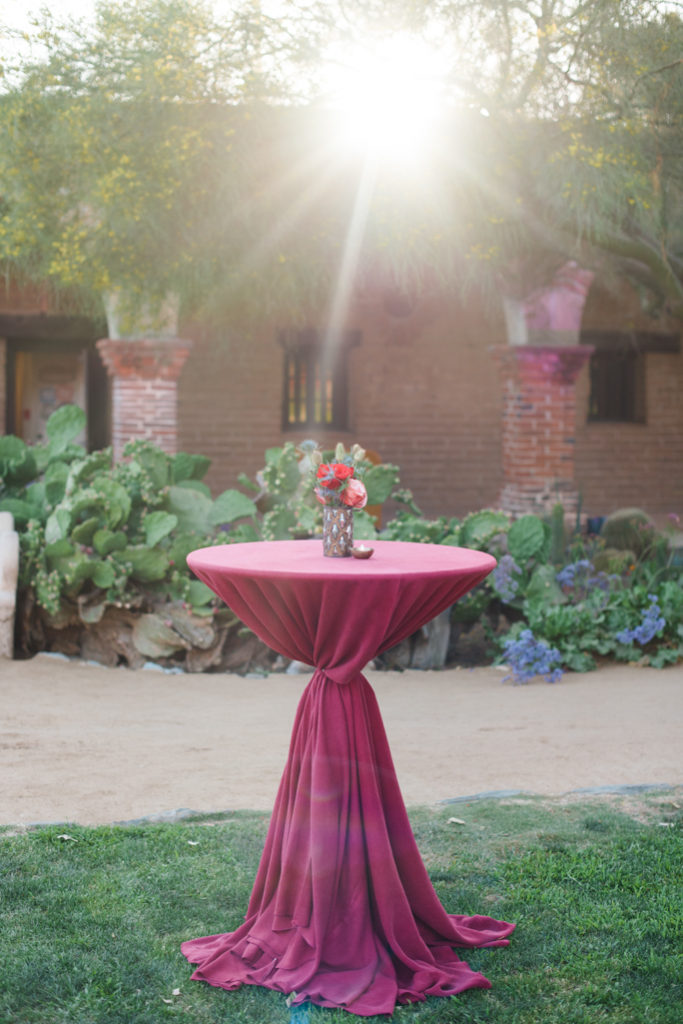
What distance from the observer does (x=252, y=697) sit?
6.49 meters

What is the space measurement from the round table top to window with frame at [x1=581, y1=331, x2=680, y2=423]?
467 inches

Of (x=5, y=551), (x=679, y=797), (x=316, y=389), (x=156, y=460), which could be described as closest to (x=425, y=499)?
(x=316, y=389)

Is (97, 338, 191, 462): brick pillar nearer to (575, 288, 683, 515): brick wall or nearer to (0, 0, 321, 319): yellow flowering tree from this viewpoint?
(0, 0, 321, 319): yellow flowering tree

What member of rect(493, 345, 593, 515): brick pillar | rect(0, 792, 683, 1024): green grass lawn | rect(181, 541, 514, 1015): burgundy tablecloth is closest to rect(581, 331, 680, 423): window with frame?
rect(493, 345, 593, 515): brick pillar

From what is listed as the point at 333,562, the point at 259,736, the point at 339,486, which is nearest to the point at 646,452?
the point at 259,736

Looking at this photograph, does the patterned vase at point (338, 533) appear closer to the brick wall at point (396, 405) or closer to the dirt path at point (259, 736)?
the dirt path at point (259, 736)

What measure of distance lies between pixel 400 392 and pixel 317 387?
3.48 ft

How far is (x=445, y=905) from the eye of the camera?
347cm

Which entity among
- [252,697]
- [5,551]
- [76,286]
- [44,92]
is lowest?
[252,697]

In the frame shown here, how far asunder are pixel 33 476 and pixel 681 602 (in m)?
4.90

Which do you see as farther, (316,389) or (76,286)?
(316,389)

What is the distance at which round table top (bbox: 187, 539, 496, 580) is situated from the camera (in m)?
2.91

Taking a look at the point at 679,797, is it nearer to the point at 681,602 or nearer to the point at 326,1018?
the point at 326,1018

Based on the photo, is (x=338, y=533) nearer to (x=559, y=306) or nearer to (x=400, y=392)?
(x=559, y=306)
